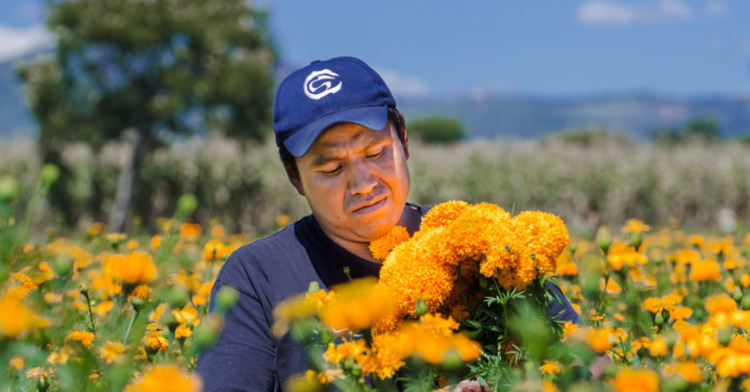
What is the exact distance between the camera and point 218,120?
10852mm

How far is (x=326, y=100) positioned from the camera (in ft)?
6.02

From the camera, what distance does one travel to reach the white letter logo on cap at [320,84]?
186 centimetres

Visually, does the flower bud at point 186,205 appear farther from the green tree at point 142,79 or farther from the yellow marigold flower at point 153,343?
the green tree at point 142,79

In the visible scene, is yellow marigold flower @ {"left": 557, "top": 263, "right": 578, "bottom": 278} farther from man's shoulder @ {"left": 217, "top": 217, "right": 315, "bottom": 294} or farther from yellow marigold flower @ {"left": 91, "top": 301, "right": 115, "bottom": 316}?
yellow marigold flower @ {"left": 91, "top": 301, "right": 115, "bottom": 316}

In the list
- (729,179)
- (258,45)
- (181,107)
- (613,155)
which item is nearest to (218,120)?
(181,107)

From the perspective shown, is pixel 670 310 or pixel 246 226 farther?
pixel 246 226

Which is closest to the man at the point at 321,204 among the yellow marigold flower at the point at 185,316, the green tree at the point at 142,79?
the yellow marigold flower at the point at 185,316

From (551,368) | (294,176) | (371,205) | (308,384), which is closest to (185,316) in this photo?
(294,176)

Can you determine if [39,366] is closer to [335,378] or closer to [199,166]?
[335,378]

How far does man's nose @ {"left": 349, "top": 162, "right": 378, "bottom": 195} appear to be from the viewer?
177cm

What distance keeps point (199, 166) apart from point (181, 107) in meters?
0.90

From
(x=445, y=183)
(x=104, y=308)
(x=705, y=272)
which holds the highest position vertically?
(x=104, y=308)

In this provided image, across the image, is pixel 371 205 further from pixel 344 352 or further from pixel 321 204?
pixel 344 352

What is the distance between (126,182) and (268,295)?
29.7 feet
